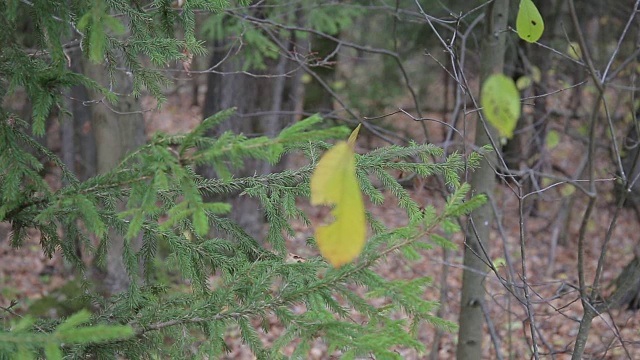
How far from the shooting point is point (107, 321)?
2.63 metres

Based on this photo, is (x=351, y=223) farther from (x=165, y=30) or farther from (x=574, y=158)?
(x=574, y=158)

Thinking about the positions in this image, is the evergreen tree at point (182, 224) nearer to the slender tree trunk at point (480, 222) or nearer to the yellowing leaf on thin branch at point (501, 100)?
the yellowing leaf on thin branch at point (501, 100)

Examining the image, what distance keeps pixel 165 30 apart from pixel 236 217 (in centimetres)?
594

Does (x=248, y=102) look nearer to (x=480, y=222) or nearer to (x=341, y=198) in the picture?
(x=480, y=222)

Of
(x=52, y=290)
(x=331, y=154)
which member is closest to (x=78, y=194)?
(x=331, y=154)

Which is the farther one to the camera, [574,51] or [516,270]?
[516,270]

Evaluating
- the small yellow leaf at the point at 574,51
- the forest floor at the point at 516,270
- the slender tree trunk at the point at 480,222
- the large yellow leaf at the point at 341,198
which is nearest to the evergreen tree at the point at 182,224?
the large yellow leaf at the point at 341,198

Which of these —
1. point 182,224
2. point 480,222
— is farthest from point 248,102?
point 182,224

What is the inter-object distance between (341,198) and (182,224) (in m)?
1.67

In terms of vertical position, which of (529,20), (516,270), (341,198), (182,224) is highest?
(529,20)

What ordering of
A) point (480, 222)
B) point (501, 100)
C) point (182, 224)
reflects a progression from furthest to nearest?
point (480, 222) < point (182, 224) < point (501, 100)

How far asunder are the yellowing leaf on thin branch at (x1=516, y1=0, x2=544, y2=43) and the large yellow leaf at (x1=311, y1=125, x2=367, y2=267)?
1147 millimetres

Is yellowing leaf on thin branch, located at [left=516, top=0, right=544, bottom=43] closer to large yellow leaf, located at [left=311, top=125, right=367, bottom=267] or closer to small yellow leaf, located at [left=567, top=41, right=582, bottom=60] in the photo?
small yellow leaf, located at [left=567, top=41, right=582, bottom=60]

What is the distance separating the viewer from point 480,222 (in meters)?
4.67
